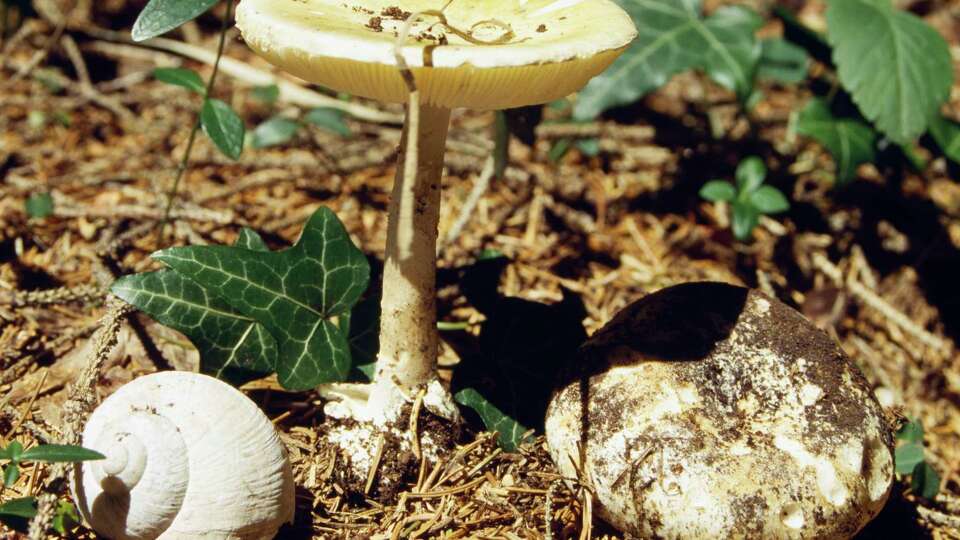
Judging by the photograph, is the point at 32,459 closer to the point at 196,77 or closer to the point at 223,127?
the point at 223,127

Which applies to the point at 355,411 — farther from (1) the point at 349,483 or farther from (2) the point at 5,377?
(2) the point at 5,377

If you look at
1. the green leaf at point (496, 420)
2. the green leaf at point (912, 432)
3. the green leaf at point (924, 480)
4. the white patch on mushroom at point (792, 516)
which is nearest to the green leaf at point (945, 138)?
the green leaf at point (912, 432)

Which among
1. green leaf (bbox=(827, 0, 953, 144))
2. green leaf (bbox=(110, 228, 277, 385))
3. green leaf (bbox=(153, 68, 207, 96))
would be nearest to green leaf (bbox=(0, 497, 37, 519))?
green leaf (bbox=(110, 228, 277, 385))

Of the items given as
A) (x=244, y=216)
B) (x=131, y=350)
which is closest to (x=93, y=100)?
(x=244, y=216)

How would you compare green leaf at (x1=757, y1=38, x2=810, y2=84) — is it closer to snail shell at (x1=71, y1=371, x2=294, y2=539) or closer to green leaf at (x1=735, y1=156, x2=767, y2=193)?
green leaf at (x1=735, y1=156, x2=767, y2=193)

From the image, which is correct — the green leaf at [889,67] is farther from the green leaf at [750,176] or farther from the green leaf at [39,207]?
the green leaf at [39,207]

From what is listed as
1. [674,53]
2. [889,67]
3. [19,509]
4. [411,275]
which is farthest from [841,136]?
[19,509]
